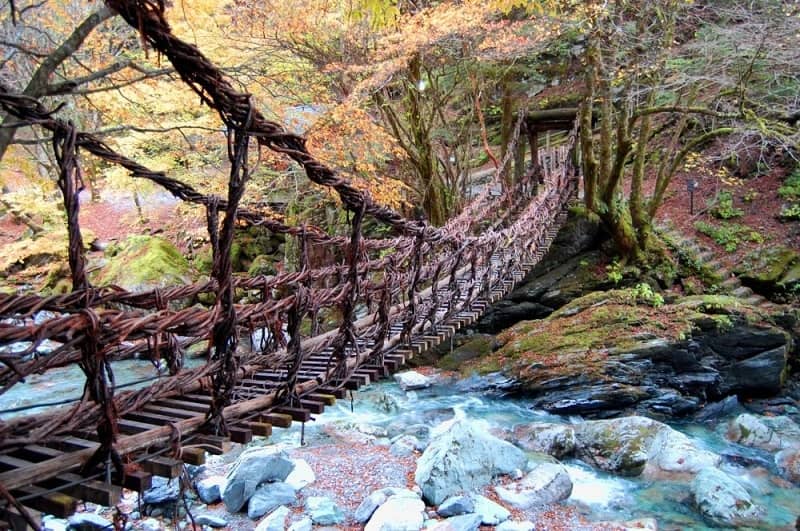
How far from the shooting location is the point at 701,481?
3.94 meters

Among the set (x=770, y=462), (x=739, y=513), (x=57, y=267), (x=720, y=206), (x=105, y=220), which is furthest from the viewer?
(x=105, y=220)

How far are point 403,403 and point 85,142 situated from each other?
16.5 feet

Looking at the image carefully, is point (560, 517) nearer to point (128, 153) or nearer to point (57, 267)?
point (128, 153)

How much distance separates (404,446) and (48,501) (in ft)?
12.3

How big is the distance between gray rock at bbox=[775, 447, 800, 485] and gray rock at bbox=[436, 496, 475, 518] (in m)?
2.54

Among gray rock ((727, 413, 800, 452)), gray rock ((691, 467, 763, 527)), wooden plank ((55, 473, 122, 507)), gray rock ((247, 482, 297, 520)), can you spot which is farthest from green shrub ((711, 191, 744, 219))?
wooden plank ((55, 473, 122, 507))

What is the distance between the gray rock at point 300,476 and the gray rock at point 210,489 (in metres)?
0.47

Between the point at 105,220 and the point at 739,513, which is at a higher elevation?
the point at 105,220

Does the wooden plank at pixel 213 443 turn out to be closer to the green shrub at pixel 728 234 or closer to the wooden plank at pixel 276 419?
the wooden plank at pixel 276 419

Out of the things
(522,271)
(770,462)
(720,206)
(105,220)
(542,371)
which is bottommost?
(770,462)

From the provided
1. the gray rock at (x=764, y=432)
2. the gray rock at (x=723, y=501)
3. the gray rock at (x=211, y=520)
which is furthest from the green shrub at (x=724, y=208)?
the gray rock at (x=211, y=520)

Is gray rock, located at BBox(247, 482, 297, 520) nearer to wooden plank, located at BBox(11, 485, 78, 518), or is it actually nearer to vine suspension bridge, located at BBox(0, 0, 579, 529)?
vine suspension bridge, located at BBox(0, 0, 579, 529)

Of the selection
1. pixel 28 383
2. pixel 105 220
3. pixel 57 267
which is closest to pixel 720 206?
pixel 28 383

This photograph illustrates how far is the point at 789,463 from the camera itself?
4.37 metres
